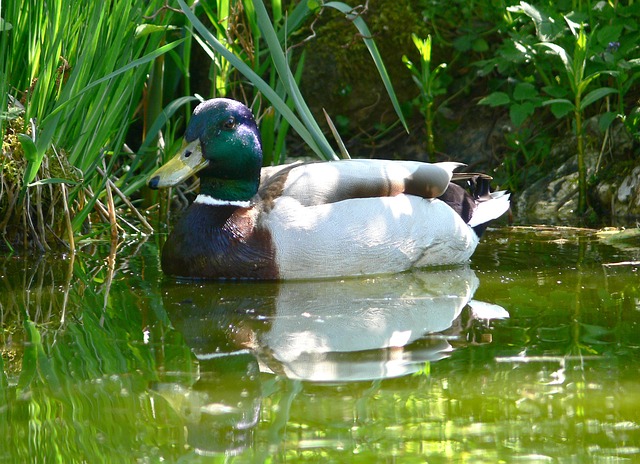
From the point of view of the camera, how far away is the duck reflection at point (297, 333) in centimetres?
313

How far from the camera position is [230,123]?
17.5 ft

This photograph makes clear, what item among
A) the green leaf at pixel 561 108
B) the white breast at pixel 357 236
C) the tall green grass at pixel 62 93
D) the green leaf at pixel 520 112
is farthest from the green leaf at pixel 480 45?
the tall green grass at pixel 62 93

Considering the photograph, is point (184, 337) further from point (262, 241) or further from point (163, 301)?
point (262, 241)

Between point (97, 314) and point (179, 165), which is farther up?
point (179, 165)

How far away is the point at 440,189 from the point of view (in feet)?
18.3

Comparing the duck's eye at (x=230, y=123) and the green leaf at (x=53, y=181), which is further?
the duck's eye at (x=230, y=123)

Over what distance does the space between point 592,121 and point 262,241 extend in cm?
336

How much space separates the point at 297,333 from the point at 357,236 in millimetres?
1251

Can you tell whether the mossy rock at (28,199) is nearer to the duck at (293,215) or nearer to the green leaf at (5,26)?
the duck at (293,215)

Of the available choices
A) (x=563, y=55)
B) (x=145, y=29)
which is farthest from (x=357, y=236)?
(x=563, y=55)

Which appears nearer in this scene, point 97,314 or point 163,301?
point 97,314

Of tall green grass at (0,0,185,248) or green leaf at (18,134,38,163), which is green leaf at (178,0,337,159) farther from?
green leaf at (18,134,38,163)

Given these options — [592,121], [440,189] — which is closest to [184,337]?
[440,189]

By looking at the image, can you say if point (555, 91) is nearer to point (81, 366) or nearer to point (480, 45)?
point (480, 45)
